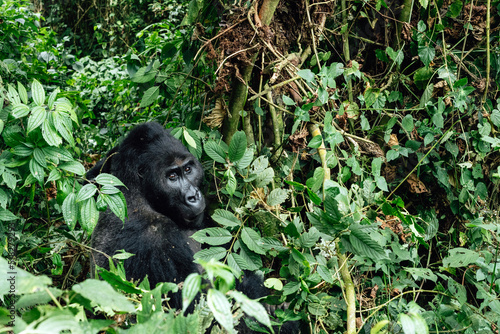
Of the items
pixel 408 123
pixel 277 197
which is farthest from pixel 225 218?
pixel 408 123

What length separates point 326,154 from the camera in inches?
107

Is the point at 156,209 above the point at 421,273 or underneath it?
above

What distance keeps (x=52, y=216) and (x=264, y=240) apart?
9.44 feet

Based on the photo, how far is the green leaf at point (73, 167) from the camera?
2.29 meters

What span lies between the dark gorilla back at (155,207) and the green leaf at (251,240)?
0.79 metres

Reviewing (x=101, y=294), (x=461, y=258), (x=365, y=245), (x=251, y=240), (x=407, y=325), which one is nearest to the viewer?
(x=101, y=294)

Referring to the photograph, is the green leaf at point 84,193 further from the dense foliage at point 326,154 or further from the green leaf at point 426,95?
the green leaf at point 426,95

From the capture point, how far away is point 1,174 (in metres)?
2.46

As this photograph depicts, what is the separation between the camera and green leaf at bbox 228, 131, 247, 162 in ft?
7.82

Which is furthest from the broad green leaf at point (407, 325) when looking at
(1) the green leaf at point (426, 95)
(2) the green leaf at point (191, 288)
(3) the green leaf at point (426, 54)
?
(3) the green leaf at point (426, 54)

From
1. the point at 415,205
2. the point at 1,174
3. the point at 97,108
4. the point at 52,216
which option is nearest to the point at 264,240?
the point at 1,174

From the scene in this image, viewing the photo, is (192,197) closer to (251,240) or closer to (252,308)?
(251,240)

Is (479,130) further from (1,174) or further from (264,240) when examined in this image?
(1,174)

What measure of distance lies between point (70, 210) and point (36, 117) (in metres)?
0.46
